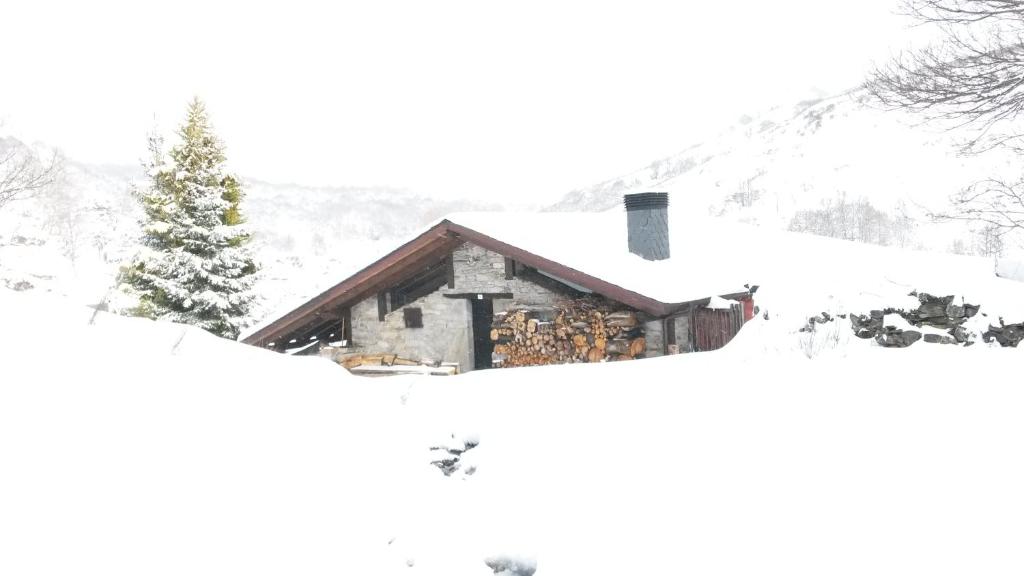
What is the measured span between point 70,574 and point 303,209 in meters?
155

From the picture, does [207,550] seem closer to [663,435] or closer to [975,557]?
[663,435]

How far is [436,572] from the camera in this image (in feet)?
11.2

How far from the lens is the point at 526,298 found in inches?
396

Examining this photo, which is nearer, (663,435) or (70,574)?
(70,574)

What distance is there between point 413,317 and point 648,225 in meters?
4.70

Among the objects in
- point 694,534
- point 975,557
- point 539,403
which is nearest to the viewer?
point 975,557

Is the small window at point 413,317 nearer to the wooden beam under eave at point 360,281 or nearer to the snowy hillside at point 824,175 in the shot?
the wooden beam under eave at point 360,281

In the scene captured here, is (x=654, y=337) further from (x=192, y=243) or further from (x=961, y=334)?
(x=192, y=243)

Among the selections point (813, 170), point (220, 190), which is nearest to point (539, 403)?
point (220, 190)

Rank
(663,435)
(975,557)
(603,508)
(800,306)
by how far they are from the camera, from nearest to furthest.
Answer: (975,557) < (603,508) < (663,435) < (800,306)

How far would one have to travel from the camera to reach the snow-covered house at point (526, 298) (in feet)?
30.9

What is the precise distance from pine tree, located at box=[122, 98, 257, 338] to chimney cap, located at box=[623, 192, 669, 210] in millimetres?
11139

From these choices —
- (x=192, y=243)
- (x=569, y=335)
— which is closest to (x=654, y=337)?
(x=569, y=335)

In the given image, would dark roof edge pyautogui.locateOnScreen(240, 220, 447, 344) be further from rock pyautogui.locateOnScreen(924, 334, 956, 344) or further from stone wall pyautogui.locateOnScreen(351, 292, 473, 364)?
rock pyautogui.locateOnScreen(924, 334, 956, 344)
